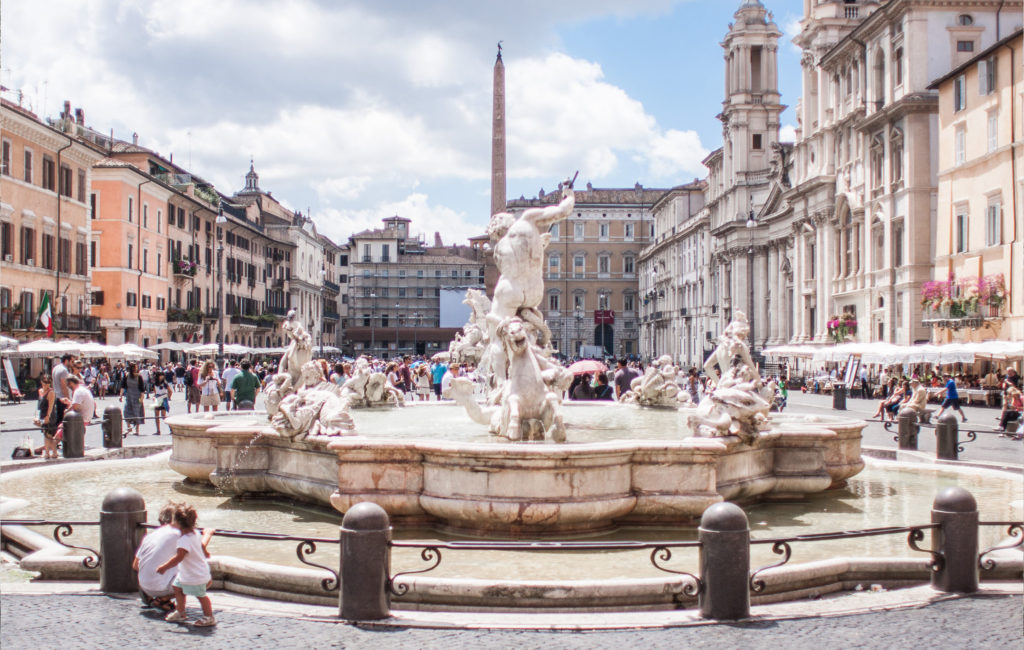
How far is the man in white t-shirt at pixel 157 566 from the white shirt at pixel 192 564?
0.07 meters

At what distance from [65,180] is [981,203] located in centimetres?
3112

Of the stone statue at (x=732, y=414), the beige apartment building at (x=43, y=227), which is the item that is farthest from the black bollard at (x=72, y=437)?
the beige apartment building at (x=43, y=227)

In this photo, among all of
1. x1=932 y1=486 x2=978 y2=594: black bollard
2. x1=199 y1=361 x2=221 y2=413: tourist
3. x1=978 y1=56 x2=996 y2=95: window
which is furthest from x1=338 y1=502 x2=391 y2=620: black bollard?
x1=978 y1=56 x2=996 y2=95: window

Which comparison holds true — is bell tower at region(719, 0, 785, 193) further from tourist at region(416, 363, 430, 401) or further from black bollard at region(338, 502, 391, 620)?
black bollard at region(338, 502, 391, 620)

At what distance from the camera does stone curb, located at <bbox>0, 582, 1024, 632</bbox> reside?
5422 millimetres

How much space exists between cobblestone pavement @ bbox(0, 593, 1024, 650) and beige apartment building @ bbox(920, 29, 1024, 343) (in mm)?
26661

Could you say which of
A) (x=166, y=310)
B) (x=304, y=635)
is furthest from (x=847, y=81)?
(x=304, y=635)

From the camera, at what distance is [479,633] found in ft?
17.4

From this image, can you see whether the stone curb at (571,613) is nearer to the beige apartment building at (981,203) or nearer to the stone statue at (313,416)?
the stone statue at (313,416)

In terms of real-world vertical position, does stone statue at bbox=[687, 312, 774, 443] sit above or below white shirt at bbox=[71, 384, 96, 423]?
above

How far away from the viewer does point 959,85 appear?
1320 inches

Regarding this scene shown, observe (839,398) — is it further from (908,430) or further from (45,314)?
(45,314)

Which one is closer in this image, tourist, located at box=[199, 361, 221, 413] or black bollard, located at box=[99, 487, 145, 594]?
black bollard, located at box=[99, 487, 145, 594]

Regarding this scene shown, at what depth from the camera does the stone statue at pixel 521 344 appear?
8180 mm
